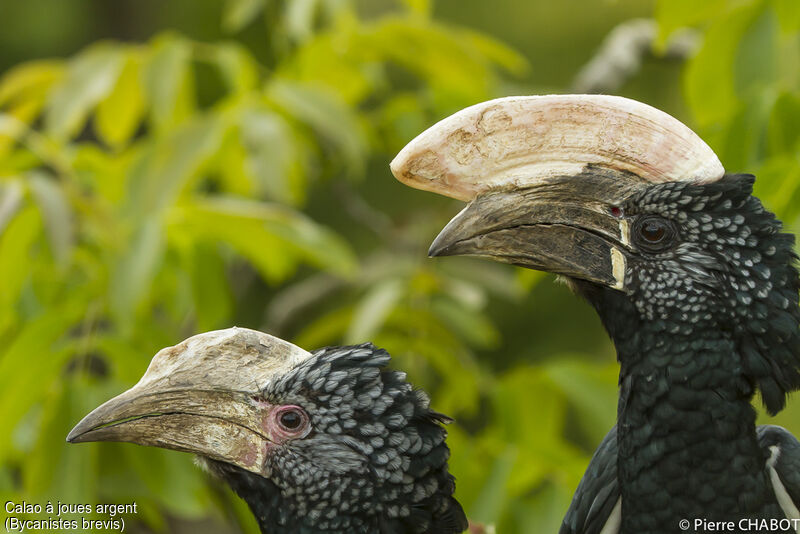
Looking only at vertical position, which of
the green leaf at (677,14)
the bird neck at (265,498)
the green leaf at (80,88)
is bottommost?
the bird neck at (265,498)

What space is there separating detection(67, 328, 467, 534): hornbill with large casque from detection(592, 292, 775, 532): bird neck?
235 mm

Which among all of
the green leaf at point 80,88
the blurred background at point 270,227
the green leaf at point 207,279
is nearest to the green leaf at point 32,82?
the blurred background at point 270,227

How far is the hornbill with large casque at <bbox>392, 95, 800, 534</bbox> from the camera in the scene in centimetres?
108

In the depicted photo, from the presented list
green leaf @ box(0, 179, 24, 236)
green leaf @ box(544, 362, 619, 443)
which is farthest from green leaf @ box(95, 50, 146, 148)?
green leaf @ box(544, 362, 619, 443)

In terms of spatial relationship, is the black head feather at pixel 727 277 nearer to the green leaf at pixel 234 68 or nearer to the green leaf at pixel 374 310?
the green leaf at pixel 374 310

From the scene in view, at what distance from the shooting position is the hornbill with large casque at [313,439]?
1.16 metres

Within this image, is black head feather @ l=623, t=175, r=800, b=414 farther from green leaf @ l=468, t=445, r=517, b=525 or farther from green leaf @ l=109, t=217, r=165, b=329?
green leaf @ l=109, t=217, r=165, b=329

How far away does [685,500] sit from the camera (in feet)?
3.88

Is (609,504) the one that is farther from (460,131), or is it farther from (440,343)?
(440,343)

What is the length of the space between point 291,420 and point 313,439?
4 cm

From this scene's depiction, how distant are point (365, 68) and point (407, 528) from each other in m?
1.66

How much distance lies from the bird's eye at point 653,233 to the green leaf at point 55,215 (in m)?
0.95

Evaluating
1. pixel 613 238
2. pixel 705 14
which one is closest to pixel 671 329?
pixel 613 238

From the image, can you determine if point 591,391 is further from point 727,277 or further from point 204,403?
point 204,403
